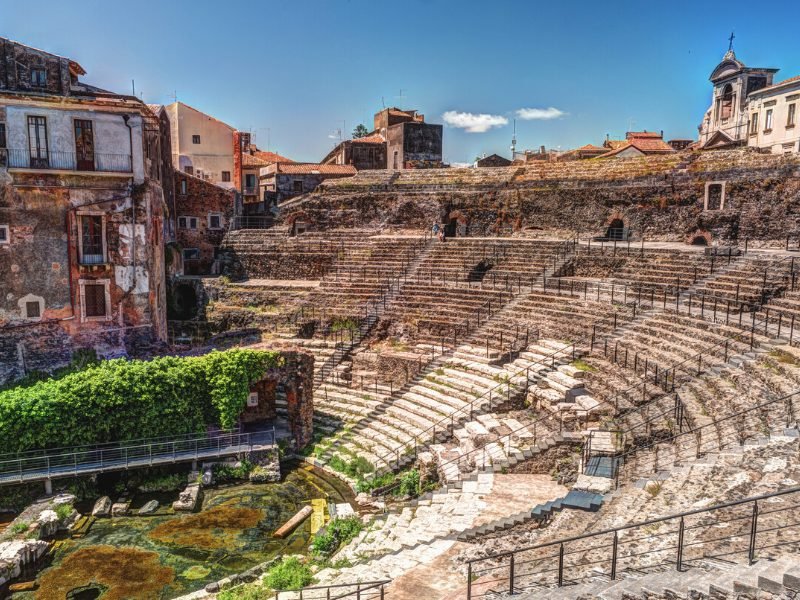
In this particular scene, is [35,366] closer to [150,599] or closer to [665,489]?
[150,599]

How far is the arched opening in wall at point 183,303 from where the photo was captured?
30.2m

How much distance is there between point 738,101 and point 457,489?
1440 inches

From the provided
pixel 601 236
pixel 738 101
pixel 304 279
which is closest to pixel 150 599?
pixel 304 279

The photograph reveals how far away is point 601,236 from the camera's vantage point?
29203 millimetres

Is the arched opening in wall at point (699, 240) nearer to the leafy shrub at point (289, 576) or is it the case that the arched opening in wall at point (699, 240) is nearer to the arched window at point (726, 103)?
the arched window at point (726, 103)

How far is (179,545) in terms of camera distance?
14297 mm

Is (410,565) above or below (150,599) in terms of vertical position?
above

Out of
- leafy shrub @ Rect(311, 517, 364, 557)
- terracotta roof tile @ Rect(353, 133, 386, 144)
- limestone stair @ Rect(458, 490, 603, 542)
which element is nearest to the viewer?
limestone stair @ Rect(458, 490, 603, 542)

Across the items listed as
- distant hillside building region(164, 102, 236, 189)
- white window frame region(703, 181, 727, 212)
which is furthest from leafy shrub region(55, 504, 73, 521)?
distant hillside building region(164, 102, 236, 189)

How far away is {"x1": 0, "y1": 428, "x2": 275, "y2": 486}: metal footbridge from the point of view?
16.0 m

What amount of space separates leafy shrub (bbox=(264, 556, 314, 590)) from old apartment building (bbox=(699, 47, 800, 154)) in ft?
105

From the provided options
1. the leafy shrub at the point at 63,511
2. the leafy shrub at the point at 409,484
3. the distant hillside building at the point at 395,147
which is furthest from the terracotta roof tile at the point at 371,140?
the leafy shrub at the point at 63,511

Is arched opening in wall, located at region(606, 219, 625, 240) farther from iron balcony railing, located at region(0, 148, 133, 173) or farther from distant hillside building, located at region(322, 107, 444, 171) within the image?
iron balcony railing, located at region(0, 148, 133, 173)

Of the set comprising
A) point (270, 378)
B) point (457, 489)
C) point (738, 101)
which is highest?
point (738, 101)
